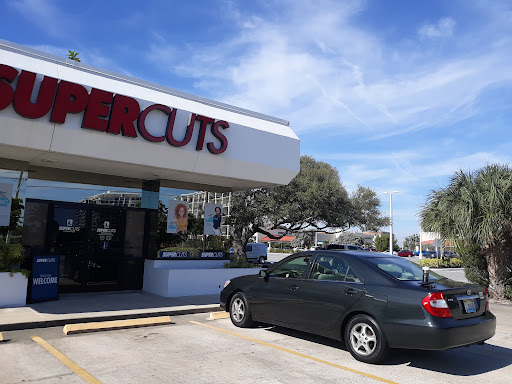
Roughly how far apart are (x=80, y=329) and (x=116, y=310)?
196 cm

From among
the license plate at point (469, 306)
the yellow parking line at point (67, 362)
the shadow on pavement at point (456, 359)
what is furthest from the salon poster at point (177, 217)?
the license plate at point (469, 306)

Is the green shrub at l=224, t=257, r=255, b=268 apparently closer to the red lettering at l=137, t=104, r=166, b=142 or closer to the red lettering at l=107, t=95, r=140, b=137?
the red lettering at l=137, t=104, r=166, b=142

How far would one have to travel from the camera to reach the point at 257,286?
26.0 ft

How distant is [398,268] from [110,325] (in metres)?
5.13

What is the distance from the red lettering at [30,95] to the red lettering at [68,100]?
0.44 ft

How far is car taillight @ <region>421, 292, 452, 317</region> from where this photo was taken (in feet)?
18.2

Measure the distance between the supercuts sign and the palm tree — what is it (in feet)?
24.8

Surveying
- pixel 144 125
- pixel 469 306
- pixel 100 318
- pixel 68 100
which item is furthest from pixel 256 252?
pixel 469 306

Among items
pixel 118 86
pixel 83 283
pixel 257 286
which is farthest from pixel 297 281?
pixel 83 283

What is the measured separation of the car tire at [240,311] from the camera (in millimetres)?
8016

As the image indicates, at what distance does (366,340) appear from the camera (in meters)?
6.05

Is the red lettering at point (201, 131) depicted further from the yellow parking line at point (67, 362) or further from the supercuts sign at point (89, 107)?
the yellow parking line at point (67, 362)

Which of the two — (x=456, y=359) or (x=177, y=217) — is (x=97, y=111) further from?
(x=456, y=359)

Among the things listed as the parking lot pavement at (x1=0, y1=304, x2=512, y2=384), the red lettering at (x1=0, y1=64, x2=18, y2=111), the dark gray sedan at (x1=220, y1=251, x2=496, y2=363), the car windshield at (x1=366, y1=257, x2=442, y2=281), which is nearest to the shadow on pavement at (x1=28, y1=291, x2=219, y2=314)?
the parking lot pavement at (x1=0, y1=304, x2=512, y2=384)
